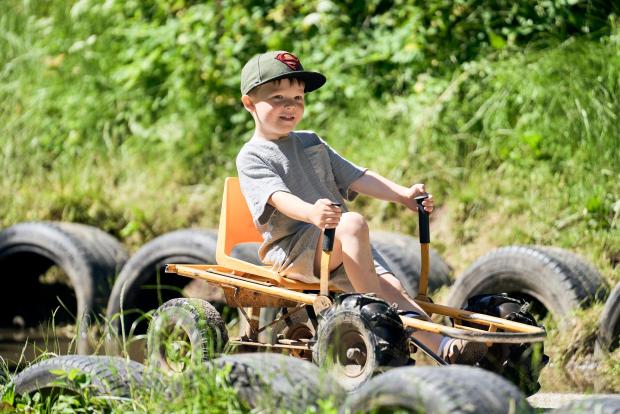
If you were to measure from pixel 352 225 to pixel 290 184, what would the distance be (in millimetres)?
371

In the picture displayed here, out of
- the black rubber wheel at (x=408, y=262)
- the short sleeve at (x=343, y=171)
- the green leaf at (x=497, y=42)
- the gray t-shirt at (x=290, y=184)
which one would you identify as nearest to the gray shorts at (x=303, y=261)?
the gray t-shirt at (x=290, y=184)

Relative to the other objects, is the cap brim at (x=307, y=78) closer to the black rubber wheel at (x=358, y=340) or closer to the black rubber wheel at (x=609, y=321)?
the black rubber wheel at (x=358, y=340)

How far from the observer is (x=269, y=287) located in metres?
4.21

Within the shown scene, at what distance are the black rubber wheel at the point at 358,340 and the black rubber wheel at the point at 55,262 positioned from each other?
103 inches

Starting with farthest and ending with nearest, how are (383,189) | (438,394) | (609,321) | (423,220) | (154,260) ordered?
(154,260) < (609,321) < (383,189) < (423,220) < (438,394)

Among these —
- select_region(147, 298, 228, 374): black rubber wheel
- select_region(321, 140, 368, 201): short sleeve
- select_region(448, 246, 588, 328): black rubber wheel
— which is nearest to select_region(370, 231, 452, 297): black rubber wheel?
select_region(448, 246, 588, 328): black rubber wheel

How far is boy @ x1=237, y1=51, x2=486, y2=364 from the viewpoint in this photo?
13.7 ft

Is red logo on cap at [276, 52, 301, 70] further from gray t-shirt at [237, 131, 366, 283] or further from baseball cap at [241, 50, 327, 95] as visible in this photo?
gray t-shirt at [237, 131, 366, 283]

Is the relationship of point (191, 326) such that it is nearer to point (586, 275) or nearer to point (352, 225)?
point (352, 225)

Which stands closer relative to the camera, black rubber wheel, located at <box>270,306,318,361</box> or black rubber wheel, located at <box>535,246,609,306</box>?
black rubber wheel, located at <box>270,306,318,361</box>

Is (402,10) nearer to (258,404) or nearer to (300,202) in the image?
(300,202)

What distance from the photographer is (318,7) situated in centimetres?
821

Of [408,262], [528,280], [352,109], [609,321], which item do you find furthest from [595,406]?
[352,109]

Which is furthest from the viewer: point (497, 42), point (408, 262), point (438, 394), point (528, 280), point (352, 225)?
point (497, 42)
